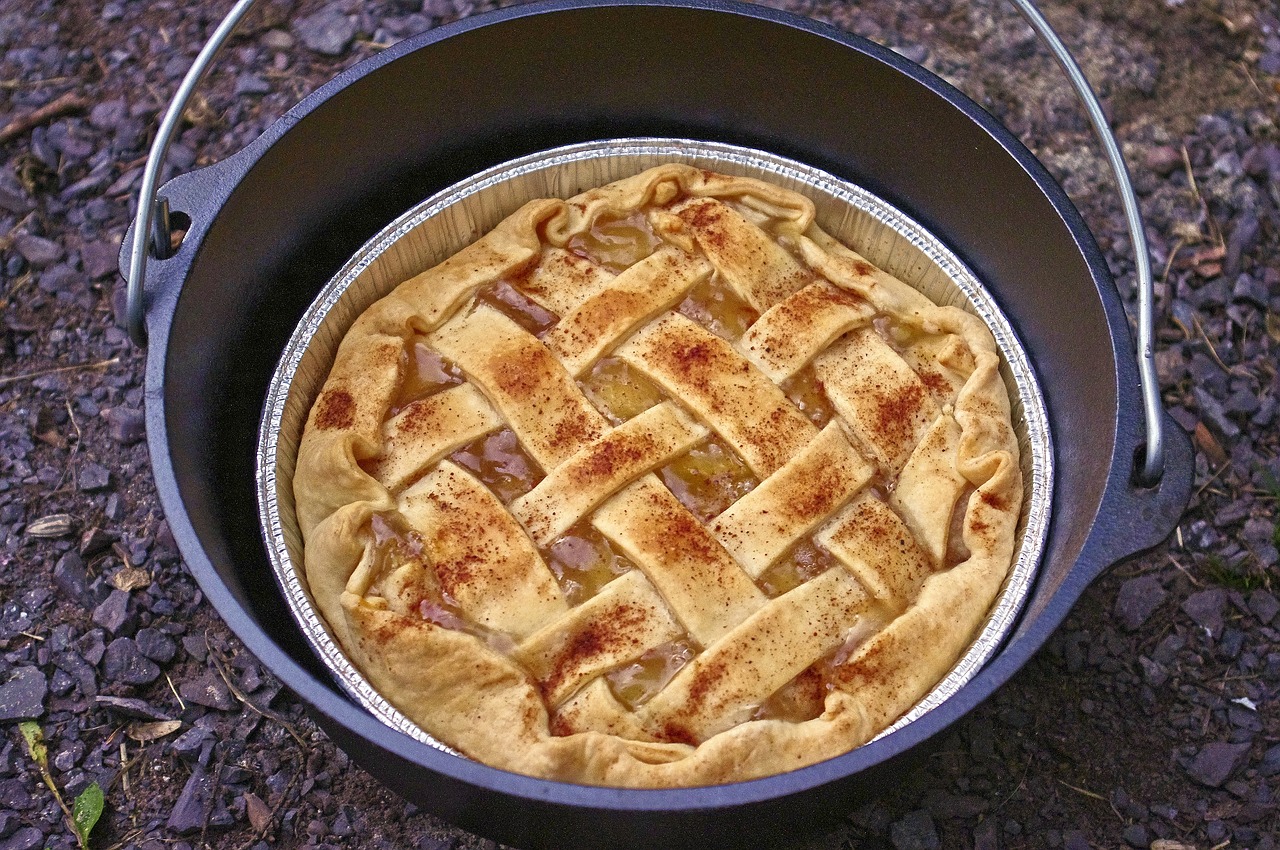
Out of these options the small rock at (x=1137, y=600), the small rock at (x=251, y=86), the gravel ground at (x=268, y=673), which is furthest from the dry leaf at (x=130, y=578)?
the small rock at (x=1137, y=600)

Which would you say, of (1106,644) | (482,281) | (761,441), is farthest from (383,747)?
(1106,644)

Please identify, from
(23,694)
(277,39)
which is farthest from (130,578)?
(277,39)

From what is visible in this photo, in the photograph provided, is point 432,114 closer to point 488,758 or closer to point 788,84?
point 788,84

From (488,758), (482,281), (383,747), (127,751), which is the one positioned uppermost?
(482,281)

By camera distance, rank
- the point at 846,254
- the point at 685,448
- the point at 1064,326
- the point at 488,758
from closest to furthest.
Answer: the point at 488,758, the point at 685,448, the point at 1064,326, the point at 846,254

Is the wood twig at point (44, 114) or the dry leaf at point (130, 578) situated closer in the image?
the dry leaf at point (130, 578)

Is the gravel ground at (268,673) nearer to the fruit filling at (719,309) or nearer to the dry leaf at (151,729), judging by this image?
the dry leaf at (151,729)
